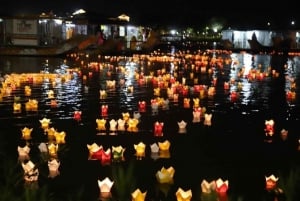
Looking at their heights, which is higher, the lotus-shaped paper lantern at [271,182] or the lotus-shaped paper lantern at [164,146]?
the lotus-shaped paper lantern at [164,146]

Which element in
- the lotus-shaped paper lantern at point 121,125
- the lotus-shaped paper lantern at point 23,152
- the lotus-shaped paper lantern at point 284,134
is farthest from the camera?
the lotus-shaped paper lantern at point 121,125

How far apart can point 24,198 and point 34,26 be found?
122 feet

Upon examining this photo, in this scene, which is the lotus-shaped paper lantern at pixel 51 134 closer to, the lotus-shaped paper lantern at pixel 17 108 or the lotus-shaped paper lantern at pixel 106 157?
the lotus-shaped paper lantern at pixel 106 157

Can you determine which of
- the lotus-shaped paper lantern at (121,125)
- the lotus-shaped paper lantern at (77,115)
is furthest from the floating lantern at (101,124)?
the lotus-shaped paper lantern at (77,115)

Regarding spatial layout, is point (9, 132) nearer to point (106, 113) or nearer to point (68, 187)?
point (106, 113)

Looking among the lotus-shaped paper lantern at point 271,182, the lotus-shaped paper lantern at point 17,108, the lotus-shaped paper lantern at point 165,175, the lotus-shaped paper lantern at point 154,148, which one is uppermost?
the lotus-shaped paper lantern at point 17,108

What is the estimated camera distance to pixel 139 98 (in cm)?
1477

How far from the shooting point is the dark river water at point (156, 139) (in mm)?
6207

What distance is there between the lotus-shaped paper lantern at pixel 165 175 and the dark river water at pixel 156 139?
0.08 meters

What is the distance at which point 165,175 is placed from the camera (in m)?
6.67

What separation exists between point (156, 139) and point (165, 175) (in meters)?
2.75

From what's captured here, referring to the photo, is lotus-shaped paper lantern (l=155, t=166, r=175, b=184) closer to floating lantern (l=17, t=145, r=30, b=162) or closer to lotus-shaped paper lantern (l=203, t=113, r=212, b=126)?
floating lantern (l=17, t=145, r=30, b=162)

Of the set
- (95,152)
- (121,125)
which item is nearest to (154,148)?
(95,152)

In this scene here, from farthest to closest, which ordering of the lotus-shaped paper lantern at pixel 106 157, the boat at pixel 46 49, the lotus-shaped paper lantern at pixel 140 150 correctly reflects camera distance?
the boat at pixel 46 49, the lotus-shaped paper lantern at pixel 140 150, the lotus-shaped paper lantern at pixel 106 157
